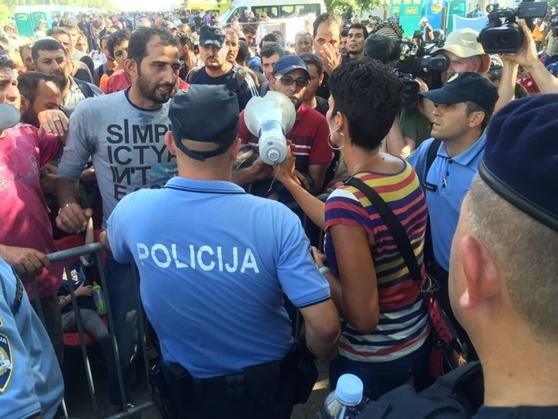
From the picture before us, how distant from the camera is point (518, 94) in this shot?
142 inches

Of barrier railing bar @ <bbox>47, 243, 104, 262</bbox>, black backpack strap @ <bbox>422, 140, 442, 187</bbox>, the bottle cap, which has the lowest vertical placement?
barrier railing bar @ <bbox>47, 243, 104, 262</bbox>

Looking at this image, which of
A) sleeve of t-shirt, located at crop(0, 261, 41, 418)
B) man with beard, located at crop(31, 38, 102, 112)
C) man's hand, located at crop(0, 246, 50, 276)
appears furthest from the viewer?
man with beard, located at crop(31, 38, 102, 112)

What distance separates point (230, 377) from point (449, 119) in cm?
178

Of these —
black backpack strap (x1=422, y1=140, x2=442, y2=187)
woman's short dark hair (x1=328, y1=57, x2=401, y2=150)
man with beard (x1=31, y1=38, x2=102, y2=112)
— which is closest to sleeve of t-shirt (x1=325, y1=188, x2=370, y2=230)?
woman's short dark hair (x1=328, y1=57, x2=401, y2=150)

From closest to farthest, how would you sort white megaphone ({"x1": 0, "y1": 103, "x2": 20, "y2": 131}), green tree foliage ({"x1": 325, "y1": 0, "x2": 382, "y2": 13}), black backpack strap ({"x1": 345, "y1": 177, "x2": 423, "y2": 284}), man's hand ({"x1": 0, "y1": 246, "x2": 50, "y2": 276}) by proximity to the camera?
black backpack strap ({"x1": 345, "y1": 177, "x2": 423, "y2": 284}) < man's hand ({"x1": 0, "y1": 246, "x2": 50, "y2": 276}) < white megaphone ({"x1": 0, "y1": 103, "x2": 20, "y2": 131}) < green tree foliage ({"x1": 325, "y1": 0, "x2": 382, "y2": 13})

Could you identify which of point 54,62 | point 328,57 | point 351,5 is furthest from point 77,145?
point 351,5

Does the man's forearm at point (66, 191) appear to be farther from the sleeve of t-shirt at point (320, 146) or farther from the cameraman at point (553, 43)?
the cameraman at point (553, 43)

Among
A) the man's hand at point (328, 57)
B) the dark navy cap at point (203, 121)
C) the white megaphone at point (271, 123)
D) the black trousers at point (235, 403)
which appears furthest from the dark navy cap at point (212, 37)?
the black trousers at point (235, 403)

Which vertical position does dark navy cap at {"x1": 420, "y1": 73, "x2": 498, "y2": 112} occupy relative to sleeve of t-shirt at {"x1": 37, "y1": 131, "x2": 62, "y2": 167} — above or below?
above

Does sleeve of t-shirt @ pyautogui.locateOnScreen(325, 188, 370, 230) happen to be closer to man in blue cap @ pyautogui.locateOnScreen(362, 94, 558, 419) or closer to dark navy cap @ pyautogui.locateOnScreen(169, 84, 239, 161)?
dark navy cap @ pyautogui.locateOnScreen(169, 84, 239, 161)

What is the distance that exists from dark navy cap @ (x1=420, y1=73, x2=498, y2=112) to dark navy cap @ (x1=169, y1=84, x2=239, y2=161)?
141 cm

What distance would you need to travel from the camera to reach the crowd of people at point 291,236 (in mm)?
782

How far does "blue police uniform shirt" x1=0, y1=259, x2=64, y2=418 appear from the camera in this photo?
1223 millimetres

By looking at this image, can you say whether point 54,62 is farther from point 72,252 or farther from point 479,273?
point 479,273
